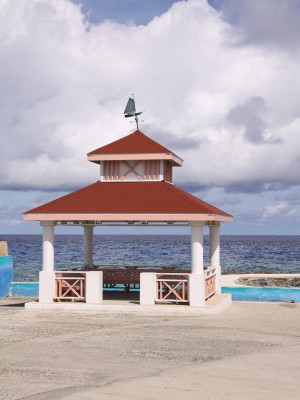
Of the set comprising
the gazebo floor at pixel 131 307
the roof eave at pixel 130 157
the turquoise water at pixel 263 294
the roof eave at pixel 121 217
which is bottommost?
the turquoise water at pixel 263 294

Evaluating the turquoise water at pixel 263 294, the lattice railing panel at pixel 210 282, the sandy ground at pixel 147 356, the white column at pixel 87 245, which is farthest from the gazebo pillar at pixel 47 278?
the turquoise water at pixel 263 294

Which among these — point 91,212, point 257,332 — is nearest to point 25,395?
point 257,332

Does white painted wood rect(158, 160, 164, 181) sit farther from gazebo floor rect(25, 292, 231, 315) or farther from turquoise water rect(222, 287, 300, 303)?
turquoise water rect(222, 287, 300, 303)

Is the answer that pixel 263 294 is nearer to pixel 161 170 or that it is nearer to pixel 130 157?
pixel 161 170

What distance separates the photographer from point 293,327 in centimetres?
1684

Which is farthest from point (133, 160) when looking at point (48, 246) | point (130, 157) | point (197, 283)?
point (197, 283)

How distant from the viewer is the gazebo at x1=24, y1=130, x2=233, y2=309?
63.7ft

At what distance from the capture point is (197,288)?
19.2 meters

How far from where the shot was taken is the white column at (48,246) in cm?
2027

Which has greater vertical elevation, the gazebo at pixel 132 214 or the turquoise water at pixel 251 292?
the gazebo at pixel 132 214

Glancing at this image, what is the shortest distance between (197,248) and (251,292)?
12989 millimetres

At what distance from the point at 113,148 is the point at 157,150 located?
5.04 feet

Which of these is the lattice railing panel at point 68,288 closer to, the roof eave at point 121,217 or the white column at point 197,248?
the roof eave at point 121,217

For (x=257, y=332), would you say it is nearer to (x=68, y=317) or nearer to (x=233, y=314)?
(x=233, y=314)
